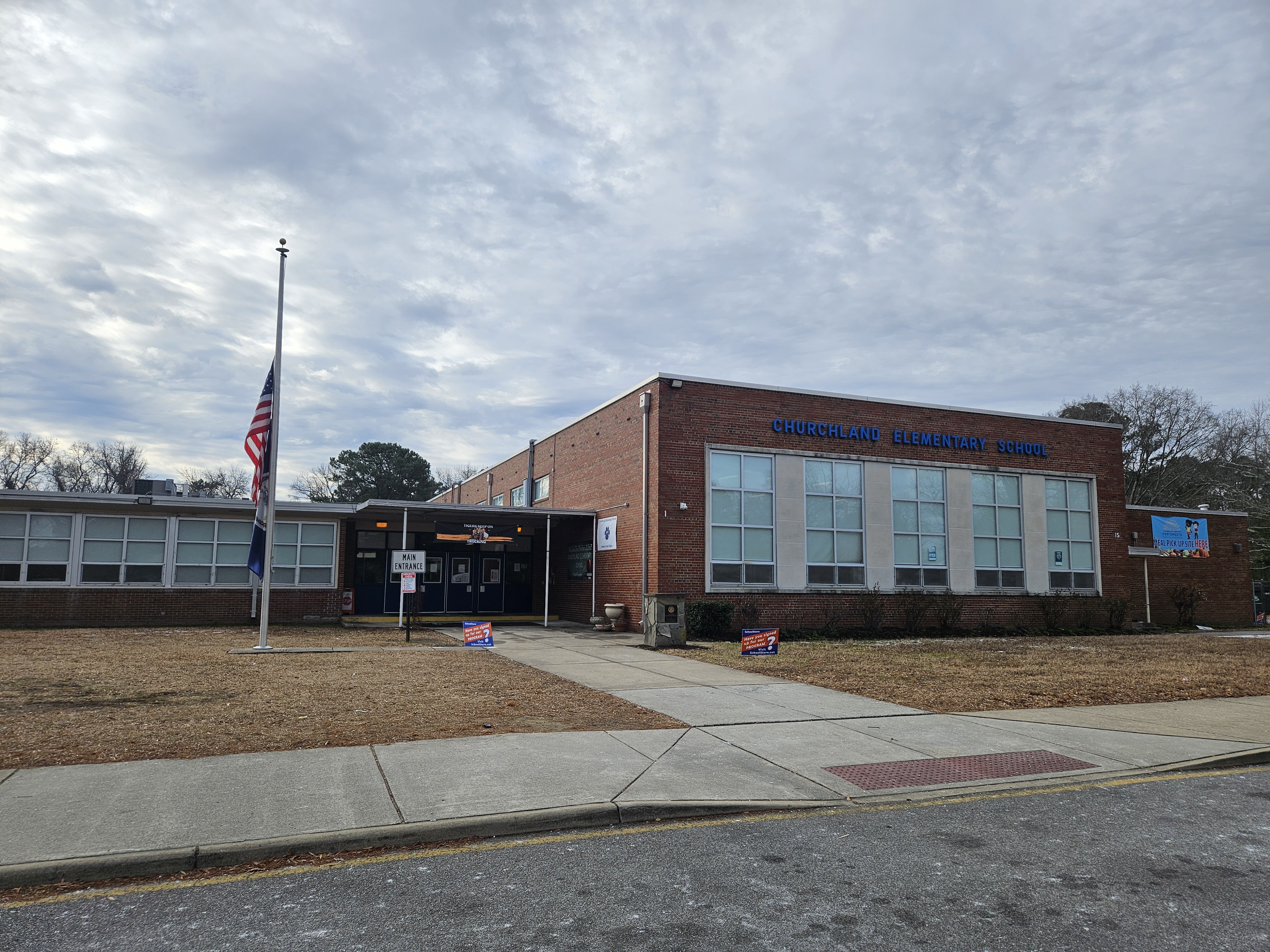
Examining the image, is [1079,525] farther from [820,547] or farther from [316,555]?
[316,555]

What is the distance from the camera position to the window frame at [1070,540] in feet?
87.9

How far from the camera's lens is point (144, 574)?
24.0m

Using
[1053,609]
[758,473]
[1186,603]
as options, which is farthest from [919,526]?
[1186,603]

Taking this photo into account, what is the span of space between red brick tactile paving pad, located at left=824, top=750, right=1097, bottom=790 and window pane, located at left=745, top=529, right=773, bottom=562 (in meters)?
15.1

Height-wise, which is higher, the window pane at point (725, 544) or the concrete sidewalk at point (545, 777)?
the window pane at point (725, 544)

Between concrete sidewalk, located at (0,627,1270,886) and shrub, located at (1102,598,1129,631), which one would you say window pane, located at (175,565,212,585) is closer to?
concrete sidewalk, located at (0,627,1270,886)

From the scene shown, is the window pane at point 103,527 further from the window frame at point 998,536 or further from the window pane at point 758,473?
the window frame at point 998,536

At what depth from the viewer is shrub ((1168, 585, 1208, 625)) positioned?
29.2 meters

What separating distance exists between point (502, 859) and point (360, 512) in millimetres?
21542

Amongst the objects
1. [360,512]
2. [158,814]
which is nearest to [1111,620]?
[360,512]

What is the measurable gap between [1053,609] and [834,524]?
7.66m

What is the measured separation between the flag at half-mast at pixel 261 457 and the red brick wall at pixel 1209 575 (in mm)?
25986

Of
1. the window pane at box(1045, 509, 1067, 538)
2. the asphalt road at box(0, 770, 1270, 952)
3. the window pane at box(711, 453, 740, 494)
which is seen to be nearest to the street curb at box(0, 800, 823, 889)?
the asphalt road at box(0, 770, 1270, 952)

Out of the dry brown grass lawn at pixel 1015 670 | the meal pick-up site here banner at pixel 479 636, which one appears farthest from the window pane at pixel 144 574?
the dry brown grass lawn at pixel 1015 670
